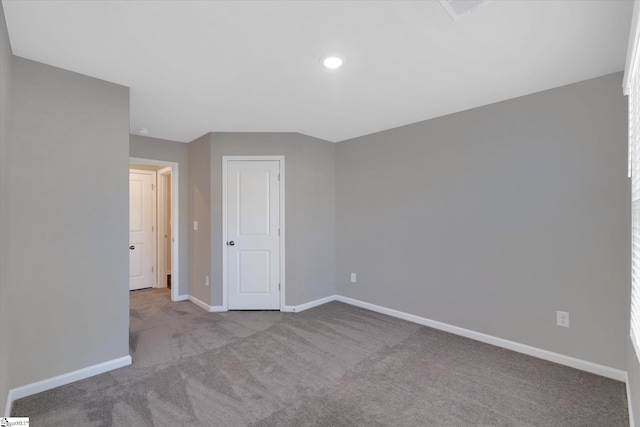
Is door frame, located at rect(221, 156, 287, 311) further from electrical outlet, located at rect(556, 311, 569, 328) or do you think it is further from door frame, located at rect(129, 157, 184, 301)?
electrical outlet, located at rect(556, 311, 569, 328)

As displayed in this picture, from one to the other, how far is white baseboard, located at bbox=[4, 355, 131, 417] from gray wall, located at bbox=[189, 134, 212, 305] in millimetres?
1529

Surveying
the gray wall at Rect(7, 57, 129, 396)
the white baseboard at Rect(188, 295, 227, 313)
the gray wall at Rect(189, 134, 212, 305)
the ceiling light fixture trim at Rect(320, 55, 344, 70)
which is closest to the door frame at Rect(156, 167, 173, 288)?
the gray wall at Rect(189, 134, 212, 305)

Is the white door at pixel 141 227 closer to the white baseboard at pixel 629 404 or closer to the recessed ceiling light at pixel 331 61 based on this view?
the recessed ceiling light at pixel 331 61

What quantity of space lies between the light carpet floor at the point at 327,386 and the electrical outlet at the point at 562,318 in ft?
1.19

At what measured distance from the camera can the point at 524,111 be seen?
107 inches

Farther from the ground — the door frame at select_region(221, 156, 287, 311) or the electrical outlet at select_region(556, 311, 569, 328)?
the door frame at select_region(221, 156, 287, 311)

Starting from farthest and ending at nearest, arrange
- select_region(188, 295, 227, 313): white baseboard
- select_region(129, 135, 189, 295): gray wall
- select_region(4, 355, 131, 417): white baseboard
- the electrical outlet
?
1. select_region(129, 135, 189, 295): gray wall
2. select_region(188, 295, 227, 313): white baseboard
3. the electrical outlet
4. select_region(4, 355, 131, 417): white baseboard

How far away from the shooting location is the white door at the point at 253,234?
3.97 metres

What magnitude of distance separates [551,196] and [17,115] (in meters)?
4.27

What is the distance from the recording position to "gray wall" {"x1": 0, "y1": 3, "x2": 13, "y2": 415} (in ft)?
5.48

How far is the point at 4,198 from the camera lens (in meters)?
1.81

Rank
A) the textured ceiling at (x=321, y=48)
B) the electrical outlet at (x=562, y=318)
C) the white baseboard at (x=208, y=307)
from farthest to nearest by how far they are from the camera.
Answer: the white baseboard at (x=208, y=307), the electrical outlet at (x=562, y=318), the textured ceiling at (x=321, y=48)

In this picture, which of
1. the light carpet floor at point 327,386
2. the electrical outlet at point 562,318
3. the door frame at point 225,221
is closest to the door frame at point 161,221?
the door frame at point 225,221

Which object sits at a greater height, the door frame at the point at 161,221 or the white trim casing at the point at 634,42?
the white trim casing at the point at 634,42
